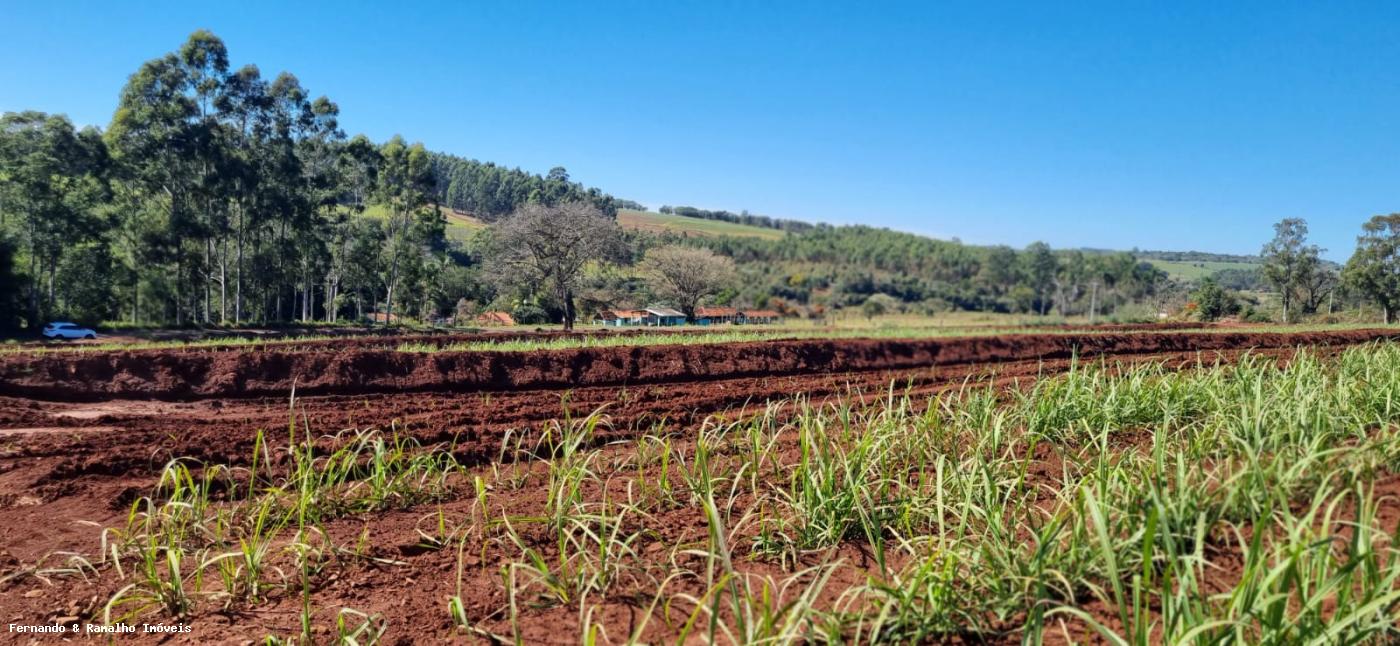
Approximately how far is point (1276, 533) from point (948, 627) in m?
1.45

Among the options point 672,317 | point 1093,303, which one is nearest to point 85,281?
point 672,317

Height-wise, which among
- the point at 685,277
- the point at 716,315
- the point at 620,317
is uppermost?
the point at 685,277

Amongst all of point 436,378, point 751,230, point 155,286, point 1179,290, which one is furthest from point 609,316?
point 751,230

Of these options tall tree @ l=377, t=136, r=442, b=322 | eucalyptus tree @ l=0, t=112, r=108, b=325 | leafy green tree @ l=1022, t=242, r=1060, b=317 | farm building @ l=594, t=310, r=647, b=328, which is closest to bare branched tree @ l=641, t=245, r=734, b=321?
farm building @ l=594, t=310, r=647, b=328

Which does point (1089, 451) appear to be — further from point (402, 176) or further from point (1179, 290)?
point (1179, 290)

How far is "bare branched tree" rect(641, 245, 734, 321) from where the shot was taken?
5119 cm

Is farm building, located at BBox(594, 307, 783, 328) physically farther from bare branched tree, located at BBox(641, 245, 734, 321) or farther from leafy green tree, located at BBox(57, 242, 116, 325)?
leafy green tree, located at BBox(57, 242, 116, 325)

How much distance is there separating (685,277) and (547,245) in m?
17.6

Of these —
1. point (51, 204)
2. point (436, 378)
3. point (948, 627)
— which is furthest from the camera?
point (51, 204)

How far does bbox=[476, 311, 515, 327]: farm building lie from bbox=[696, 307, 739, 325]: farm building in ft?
43.2

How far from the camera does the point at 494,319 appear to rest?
44.4 metres

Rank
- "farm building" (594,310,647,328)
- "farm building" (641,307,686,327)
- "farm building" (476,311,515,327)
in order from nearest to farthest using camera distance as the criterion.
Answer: "farm building" (476,311,515,327) < "farm building" (594,310,647,328) < "farm building" (641,307,686,327)

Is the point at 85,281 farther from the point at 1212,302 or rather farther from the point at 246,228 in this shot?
the point at 1212,302

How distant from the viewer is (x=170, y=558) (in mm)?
2742
